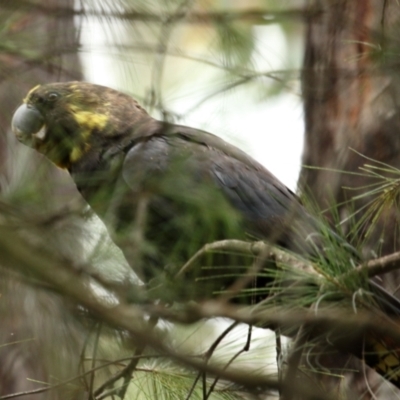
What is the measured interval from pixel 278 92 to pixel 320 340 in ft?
5.19

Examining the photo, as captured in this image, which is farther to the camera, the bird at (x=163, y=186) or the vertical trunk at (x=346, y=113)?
the vertical trunk at (x=346, y=113)

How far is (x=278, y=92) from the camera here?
3.40 m

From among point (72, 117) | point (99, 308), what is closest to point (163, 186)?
point (72, 117)

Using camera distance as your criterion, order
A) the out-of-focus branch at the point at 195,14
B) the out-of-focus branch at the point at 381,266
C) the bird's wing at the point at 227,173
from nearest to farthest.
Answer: the out-of-focus branch at the point at 381,266, the out-of-focus branch at the point at 195,14, the bird's wing at the point at 227,173

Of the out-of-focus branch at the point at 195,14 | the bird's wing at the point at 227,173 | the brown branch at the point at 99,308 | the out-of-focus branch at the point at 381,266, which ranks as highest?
the out-of-focus branch at the point at 195,14

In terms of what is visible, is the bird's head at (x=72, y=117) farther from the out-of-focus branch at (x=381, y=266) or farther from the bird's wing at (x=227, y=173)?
the out-of-focus branch at (x=381, y=266)

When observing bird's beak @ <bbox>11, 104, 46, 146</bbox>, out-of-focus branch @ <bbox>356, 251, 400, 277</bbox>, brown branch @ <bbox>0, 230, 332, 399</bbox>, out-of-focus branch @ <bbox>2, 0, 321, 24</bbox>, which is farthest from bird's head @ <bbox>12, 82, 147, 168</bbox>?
brown branch @ <bbox>0, 230, 332, 399</bbox>

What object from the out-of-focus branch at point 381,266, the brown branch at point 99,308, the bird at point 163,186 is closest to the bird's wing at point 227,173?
the bird at point 163,186

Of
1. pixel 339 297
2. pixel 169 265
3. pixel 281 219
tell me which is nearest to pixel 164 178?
pixel 169 265

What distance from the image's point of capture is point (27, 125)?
130 inches

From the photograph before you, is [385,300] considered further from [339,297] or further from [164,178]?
[164,178]

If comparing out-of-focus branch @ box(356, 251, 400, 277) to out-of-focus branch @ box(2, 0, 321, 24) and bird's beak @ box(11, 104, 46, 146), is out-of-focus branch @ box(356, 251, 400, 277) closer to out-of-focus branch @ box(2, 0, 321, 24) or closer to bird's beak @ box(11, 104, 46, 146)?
out-of-focus branch @ box(2, 0, 321, 24)

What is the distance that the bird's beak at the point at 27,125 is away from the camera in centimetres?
324

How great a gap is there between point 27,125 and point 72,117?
26cm
